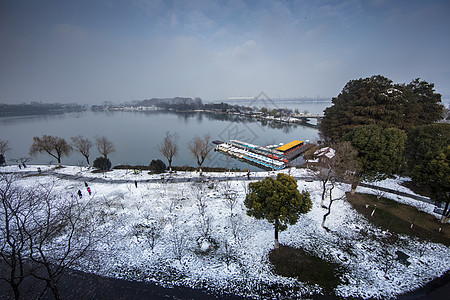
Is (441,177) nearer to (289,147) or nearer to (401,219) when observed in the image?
(401,219)

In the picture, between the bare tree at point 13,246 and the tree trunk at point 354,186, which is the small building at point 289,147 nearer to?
the tree trunk at point 354,186

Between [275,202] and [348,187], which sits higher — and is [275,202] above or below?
above

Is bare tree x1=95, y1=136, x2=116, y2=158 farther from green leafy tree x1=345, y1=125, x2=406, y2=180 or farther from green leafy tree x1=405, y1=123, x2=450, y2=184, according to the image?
green leafy tree x1=405, y1=123, x2=450, y2=184

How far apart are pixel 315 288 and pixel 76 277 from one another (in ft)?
44.0

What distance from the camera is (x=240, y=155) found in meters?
39.1

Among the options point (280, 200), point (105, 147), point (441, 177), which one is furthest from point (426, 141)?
point (105, 147)

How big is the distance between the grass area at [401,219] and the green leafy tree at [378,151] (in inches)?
93.3

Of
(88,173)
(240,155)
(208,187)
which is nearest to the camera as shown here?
(208,187)

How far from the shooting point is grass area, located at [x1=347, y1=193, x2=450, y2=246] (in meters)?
12.8

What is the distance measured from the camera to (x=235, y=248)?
12250mm

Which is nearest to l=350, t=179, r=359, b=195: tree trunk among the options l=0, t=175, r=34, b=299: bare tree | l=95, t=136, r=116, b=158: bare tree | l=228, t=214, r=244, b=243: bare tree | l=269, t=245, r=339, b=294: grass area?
l=269, t=245, r=339, b=294: grass area

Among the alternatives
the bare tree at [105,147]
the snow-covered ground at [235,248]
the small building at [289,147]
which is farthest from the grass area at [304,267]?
the bare tree at [105,147]

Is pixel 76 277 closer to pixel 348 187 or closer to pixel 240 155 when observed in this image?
pixel 348 187

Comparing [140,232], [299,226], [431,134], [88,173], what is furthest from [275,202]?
[88,173]
